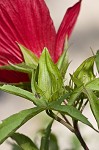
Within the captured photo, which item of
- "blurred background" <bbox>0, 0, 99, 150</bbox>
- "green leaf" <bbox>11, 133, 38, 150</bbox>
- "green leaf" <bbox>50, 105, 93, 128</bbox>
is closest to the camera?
"green leaf" <bbox>50, 105, 93, 128</bbox>

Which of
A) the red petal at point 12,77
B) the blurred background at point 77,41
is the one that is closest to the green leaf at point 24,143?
the red petal at point 12,77

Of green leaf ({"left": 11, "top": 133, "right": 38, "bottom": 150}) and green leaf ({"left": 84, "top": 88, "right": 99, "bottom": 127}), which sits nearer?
green leaf ({"left": 84, "top": 88, "right": 99, "bottom": 127})

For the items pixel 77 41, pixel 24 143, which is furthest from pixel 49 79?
pixel 77 41

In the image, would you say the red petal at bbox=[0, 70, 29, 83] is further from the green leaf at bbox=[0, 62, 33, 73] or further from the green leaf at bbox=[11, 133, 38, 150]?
the green leaf at bbox=[11, 133, 38, 150]

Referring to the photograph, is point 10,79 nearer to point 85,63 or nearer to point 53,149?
point 85,63

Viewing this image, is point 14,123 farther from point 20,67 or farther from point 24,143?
point 24,143

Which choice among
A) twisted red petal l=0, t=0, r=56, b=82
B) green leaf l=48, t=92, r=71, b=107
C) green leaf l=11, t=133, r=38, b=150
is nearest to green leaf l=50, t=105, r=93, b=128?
green leaf l=48, t=92, r=71, b=107

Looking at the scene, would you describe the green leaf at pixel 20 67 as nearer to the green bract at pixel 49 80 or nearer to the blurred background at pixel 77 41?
the green bract at pixel 49 80
